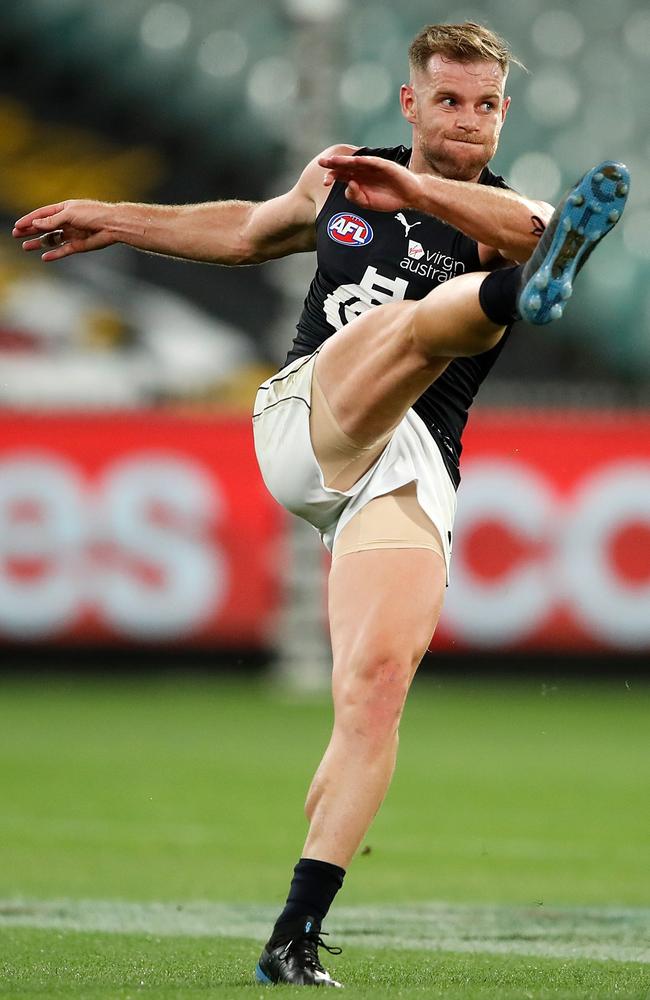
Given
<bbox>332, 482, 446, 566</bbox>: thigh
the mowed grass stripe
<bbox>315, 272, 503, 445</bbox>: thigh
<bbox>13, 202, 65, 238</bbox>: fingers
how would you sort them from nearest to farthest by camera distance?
<bbox>315, 272, 503, 445</bbox>: thigh
<bbox>332, 482, 446, 566</bbox>: thigh
<bbox>13, 202, 65, 238</bbox>: fingers
the mowed grass stripe

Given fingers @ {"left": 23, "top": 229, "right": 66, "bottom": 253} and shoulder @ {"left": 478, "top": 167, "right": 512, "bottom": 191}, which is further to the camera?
fingers @ {"left": 23, "top": 229, "right": 66, "bottom": 253}

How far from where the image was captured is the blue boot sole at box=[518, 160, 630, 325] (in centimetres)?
305

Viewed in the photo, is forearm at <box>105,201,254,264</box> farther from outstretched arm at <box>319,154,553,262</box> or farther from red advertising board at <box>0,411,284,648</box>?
red advertising board at <box>0,411,284,648</box>

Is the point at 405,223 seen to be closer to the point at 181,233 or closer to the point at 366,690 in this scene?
the point at 181,233

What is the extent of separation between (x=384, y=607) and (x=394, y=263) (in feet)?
2.74

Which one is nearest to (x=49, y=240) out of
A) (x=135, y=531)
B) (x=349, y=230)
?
(x=349, y=230)

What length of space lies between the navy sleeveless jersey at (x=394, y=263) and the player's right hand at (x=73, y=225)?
62 cm

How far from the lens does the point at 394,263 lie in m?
3.75

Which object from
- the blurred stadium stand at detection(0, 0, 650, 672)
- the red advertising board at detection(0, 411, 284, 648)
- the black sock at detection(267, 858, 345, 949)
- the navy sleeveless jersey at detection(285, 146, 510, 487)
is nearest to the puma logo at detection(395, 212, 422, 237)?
the navy sleeveless jersey at detection(285, 146, 510, 487)

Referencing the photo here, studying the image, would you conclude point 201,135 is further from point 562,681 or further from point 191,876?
point 191,876

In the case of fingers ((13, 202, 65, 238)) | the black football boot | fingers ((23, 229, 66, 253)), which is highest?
fingers ((13, 202, 65, 238))

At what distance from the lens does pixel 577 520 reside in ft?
35.0

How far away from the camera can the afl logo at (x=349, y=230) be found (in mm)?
3756

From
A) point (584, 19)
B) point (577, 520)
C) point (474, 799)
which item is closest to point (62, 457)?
point (577, 520)
